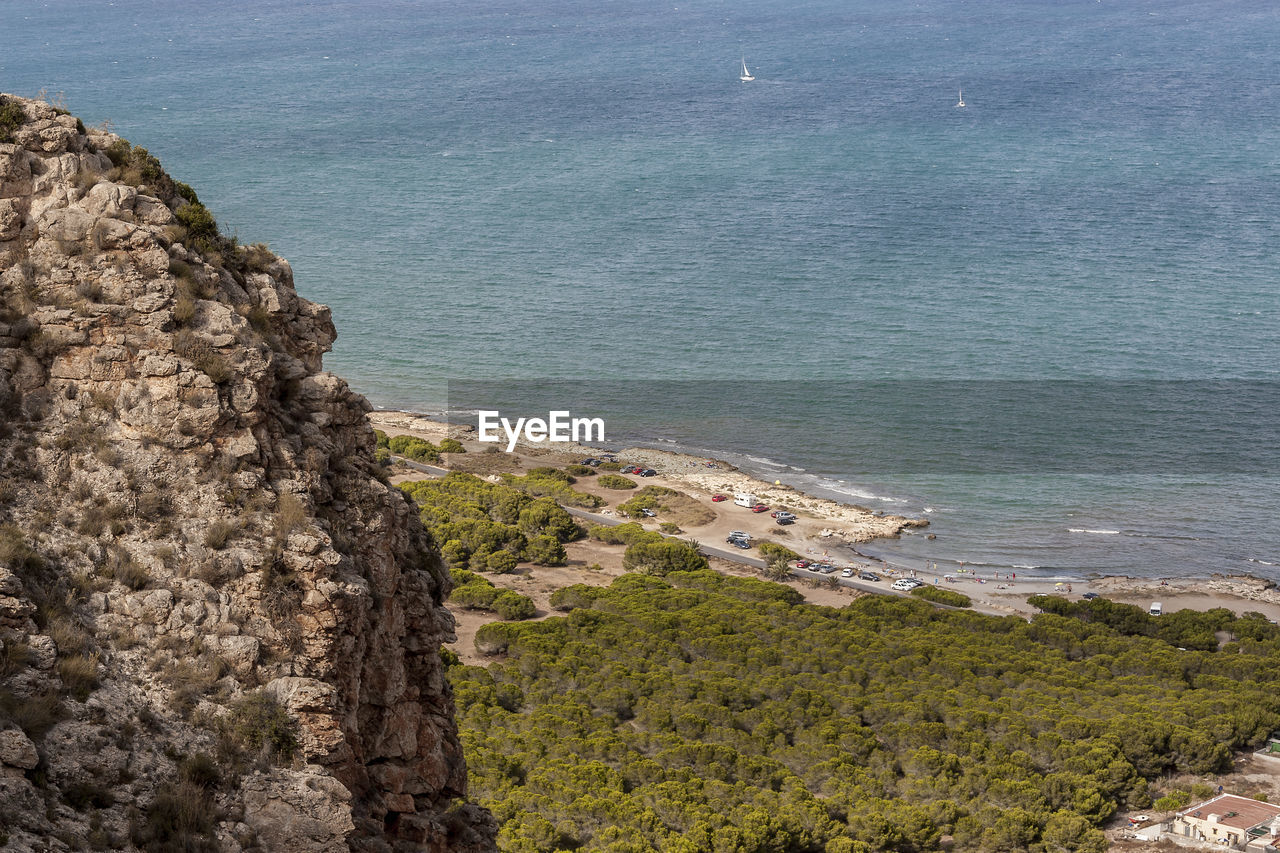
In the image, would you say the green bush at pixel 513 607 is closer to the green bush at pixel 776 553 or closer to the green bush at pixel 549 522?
the green bush at pixel 549 522

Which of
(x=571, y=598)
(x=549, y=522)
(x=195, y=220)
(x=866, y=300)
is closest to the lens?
(x=195, y=220)

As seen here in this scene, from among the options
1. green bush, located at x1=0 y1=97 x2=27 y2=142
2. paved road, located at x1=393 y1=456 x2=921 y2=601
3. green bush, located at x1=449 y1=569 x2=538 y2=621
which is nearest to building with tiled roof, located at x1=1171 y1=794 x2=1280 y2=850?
paved road, located at x1=393 y1=456 x2=921 y2=601

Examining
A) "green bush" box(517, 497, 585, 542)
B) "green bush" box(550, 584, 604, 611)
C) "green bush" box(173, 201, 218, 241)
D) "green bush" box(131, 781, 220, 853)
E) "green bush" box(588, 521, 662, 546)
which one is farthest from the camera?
"green bush" box(588, 521, 662, 546)

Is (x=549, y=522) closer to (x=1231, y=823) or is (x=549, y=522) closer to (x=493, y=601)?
(x=493, y=601)

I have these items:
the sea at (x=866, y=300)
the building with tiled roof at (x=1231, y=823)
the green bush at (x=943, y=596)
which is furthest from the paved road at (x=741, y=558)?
the building with tiled roof at (x=1231, y=823)

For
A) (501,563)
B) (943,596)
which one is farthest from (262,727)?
(943,596)

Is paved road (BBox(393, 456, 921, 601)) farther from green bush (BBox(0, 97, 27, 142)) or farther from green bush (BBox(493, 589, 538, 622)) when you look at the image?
green bush (BBox(0, 97, 27, 142))
